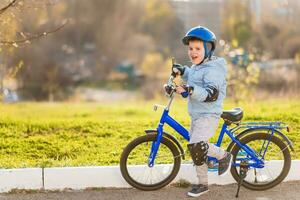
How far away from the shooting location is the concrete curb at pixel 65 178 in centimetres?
509

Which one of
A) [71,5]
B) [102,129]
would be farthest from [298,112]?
[71,5]

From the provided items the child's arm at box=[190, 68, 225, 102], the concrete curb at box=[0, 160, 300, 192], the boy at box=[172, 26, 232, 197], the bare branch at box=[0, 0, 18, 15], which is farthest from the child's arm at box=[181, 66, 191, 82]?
the bare branch at box=[0, 0, 18, 15]

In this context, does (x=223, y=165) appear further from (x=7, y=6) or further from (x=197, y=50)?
(x=7, y=6)

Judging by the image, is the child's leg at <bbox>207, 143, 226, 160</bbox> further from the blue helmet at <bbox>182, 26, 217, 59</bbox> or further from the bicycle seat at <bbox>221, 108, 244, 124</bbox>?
the blue helmet at <bbox>182, 26, 217, 59</bbox>

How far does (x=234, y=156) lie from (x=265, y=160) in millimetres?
300

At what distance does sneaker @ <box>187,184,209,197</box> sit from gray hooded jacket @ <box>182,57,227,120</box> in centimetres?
61

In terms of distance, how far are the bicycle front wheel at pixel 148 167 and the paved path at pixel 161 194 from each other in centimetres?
9

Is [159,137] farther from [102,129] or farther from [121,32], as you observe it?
[121,32]

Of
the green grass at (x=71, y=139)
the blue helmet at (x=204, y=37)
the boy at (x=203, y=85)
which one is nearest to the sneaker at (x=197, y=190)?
the boy at (x=203, y=85)

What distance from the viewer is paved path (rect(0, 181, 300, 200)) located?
4906 millimetres

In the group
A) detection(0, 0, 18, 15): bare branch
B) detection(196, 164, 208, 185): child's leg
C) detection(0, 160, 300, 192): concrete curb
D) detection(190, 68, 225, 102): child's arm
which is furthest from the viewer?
detection(0, 0, 18, 15): bare branch

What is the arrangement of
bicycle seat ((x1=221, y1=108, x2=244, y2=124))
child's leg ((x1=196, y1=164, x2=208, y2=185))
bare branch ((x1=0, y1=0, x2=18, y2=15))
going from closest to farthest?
1. bicycle seat ((x1=221, y1=108, x2=244, y2=124))
2. child's leg ((x1=196, y1=164, x2=208, y2=185))
3. bare branch ((x1=0, y1=0, x2=18, y2=15))

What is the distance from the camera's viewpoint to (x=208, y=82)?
185 inches

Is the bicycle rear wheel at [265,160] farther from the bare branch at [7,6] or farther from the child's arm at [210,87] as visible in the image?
the bare branch at [7,6]
